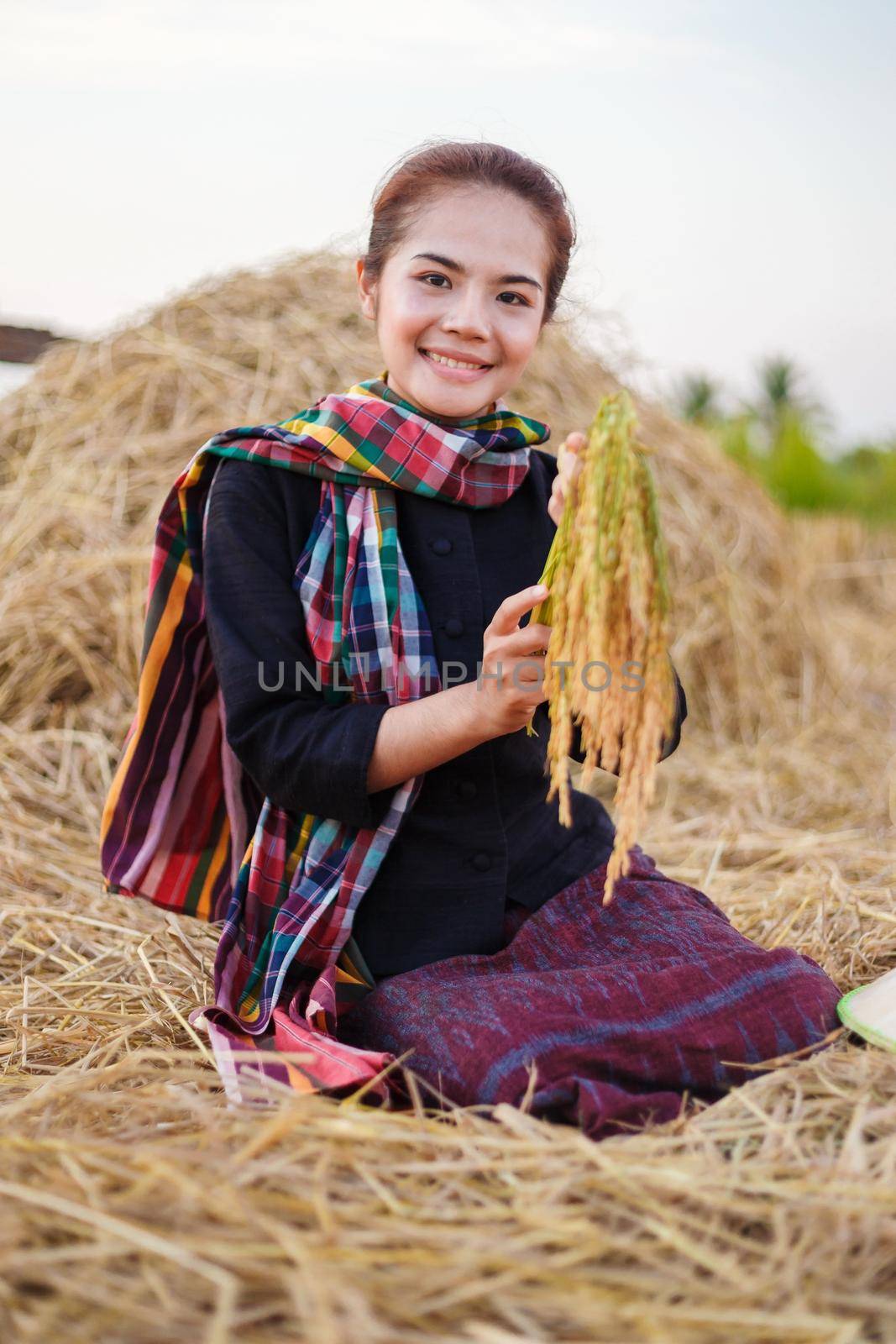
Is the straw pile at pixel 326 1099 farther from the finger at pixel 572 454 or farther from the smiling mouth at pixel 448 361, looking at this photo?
the smiling mouth at pixel 448 361

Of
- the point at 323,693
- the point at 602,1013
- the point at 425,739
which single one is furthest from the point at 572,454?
the point at 602,1013

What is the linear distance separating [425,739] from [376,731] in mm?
68

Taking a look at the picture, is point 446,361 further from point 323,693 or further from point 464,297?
point 323,693

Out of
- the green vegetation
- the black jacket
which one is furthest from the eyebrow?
the green vegetation

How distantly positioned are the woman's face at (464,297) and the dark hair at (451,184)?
0.07 ft

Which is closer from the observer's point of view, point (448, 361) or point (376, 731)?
point (376, 731)

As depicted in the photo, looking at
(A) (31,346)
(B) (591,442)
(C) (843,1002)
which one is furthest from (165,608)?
(A) (31,346)

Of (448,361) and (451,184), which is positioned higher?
(451,184)

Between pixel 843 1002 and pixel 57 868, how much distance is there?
5.00 feet

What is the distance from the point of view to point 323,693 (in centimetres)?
162

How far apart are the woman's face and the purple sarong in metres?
0.77

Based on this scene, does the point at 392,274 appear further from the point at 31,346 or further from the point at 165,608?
the point at 31,346

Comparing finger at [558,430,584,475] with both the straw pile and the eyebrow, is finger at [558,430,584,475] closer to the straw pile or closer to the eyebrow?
the eyebrow

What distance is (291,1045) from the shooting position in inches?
57.2
